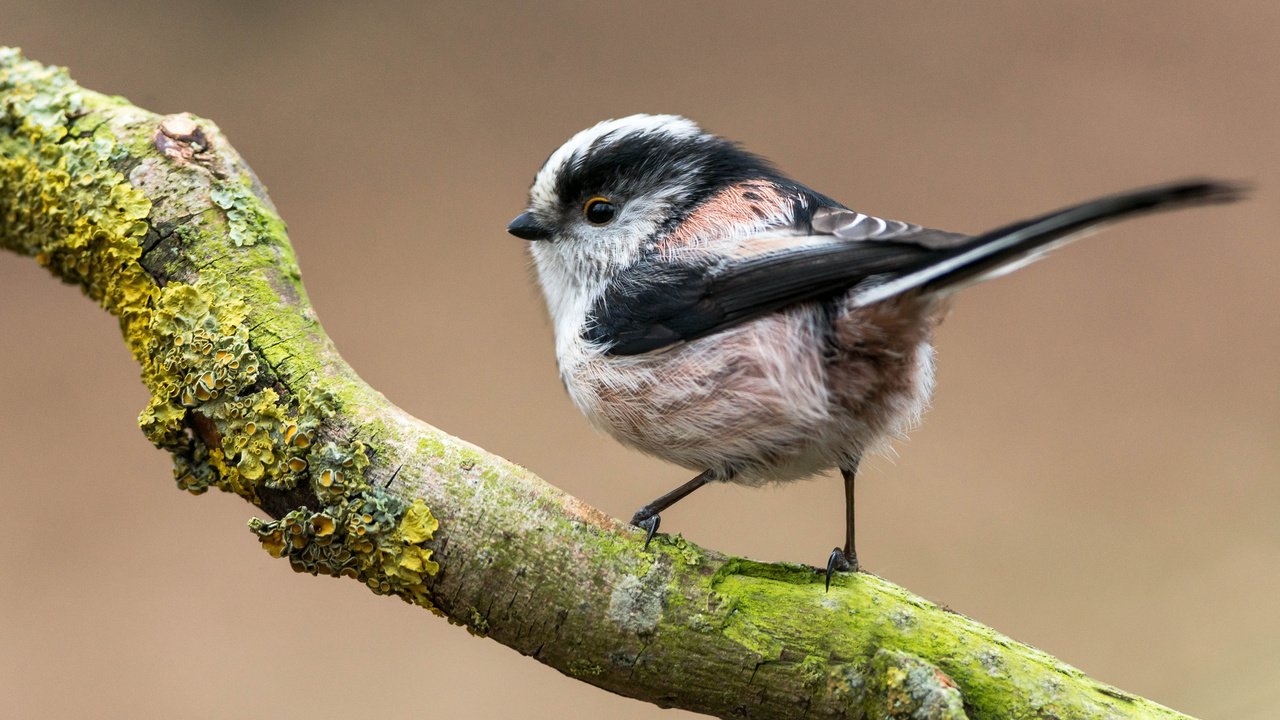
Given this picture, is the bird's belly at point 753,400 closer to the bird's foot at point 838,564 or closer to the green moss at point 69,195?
the bird's foot at point 838,564

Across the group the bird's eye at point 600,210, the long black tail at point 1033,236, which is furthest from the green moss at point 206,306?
the long black tail at point 1033,236

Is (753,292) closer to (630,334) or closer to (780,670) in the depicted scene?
(630,334)

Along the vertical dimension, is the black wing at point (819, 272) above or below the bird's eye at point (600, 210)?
below

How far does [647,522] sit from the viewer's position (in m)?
1.49

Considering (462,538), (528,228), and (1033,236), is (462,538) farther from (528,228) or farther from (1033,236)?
(1033,236)

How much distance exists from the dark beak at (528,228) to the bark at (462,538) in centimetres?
40

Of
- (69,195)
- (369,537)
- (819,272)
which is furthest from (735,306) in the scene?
(69,195)

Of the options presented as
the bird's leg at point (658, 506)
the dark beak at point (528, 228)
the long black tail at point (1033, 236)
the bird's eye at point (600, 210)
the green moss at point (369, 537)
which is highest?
the bird's eye at point (600, 210)

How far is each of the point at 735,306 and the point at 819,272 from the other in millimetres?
132

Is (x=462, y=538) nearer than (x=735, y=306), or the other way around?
(x=462, y=538)

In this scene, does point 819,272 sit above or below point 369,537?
above

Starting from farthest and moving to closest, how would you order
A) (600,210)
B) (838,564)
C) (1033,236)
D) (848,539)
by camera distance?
(600,210) < (848,539) < (838,564) < (1033,236)

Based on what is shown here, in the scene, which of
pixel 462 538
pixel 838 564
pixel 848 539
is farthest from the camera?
pixel 848 539

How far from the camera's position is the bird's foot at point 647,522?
4.37 ft
